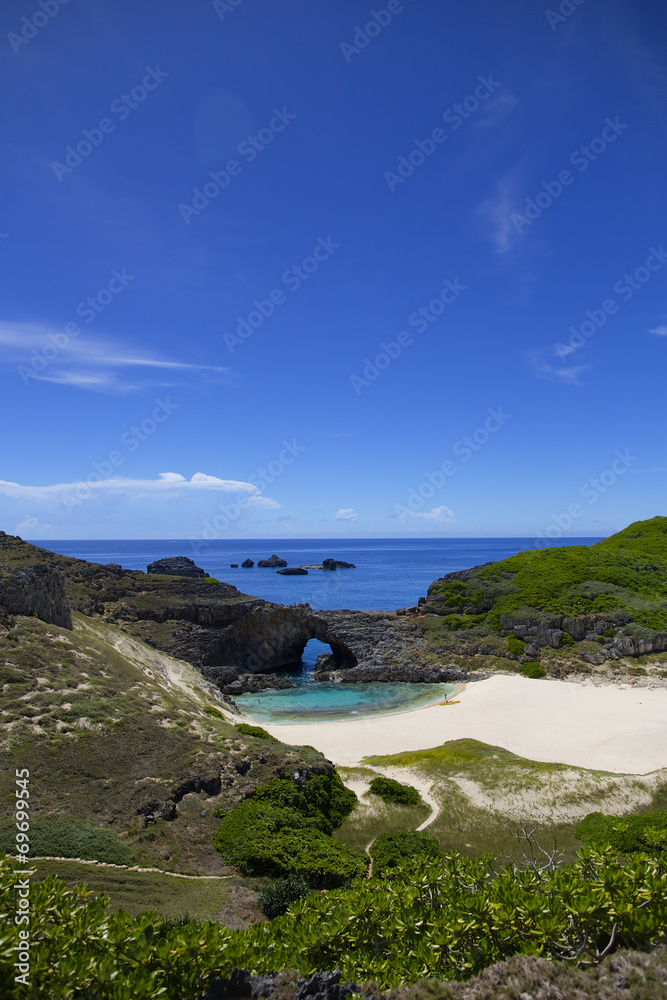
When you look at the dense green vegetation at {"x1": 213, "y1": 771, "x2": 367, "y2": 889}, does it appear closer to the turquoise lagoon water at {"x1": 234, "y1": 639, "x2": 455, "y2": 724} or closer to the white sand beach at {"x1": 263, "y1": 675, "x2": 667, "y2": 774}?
the white sand beach at {"x1": 263, "y1": 675, "x2": 667, "y2": 774}

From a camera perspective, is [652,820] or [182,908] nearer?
[182,908]

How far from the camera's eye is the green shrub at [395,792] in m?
26.7

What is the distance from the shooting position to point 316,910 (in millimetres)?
10273

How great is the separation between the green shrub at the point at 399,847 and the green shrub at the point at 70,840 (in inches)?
403

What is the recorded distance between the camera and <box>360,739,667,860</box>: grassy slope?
2355 centimetres

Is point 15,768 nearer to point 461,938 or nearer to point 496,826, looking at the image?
point 461,938

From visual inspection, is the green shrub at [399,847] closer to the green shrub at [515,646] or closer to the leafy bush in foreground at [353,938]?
the leafy bush in foreground at [353,938]

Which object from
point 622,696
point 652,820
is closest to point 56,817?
point 652,820

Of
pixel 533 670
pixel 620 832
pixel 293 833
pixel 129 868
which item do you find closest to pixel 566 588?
pixel 533 670

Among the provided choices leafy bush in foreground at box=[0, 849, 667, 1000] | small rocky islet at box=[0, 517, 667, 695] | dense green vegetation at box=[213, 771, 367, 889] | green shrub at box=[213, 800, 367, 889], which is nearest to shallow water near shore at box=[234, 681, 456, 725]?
small rocky islet at box=[0, 517, 667, 695]

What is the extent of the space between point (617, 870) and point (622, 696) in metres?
49.1

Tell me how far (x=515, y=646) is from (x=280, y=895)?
53456 mm

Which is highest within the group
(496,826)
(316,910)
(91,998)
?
(91,998)

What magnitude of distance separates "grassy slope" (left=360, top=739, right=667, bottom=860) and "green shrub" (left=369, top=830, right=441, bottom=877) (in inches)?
51.2
